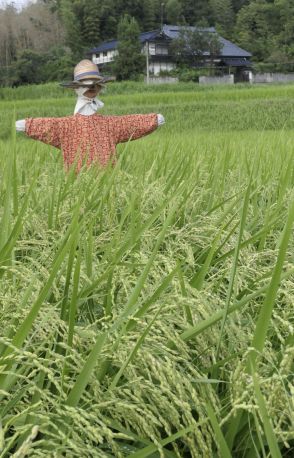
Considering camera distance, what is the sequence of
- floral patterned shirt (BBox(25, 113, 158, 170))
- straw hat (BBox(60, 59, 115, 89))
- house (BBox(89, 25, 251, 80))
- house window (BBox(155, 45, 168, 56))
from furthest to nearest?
house window (BBox(155, 45, 168, 56)) < house (BBox(89, 25, 251, 80)) < straw hat (BBox(60, 59, 115, 89)) < floral patterned shirt (BBox(25, 113, 158, 170))

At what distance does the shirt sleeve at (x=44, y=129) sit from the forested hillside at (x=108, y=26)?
92.8 ft

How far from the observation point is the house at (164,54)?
35.9m

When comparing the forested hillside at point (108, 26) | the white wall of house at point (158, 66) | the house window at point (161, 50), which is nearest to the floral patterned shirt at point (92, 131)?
the forested hillside at point (108, 26)

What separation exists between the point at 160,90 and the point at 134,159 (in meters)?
17.2

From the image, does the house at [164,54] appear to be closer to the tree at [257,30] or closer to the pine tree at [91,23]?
the pine tree at [91,23]

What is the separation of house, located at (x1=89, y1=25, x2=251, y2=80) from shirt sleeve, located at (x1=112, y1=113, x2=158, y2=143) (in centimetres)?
3239

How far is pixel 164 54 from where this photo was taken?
119 ft

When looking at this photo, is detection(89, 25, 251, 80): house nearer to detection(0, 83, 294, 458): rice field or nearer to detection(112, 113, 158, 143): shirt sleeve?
detection(112, 113, 158, 143): shirt sleeve

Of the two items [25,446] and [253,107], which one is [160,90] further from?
[25,446]

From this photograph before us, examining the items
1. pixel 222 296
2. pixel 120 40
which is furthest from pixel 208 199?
pixel 120 40

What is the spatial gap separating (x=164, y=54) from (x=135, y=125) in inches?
1371

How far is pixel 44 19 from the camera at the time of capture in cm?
5038

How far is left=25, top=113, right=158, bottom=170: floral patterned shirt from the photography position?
2.72 metres

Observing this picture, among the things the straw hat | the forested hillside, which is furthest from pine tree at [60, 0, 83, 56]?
the straw hat
